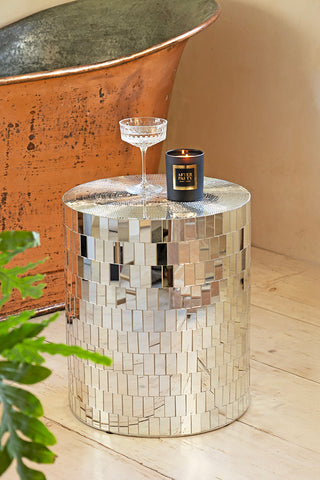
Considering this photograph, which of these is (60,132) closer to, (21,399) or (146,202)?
(146,202)

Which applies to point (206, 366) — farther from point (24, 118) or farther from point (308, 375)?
point (24, 118)

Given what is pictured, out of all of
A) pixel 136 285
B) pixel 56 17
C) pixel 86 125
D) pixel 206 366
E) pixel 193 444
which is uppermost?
pixel 56 17

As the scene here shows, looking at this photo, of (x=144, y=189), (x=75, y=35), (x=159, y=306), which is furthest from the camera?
(x=75, y=35)

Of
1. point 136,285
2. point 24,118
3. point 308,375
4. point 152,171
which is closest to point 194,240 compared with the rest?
point 136,285

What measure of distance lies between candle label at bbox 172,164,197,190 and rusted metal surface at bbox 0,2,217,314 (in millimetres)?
558

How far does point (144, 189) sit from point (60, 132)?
484mm

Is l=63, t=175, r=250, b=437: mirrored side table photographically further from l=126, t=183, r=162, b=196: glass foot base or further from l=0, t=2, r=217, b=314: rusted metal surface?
l=0, t=2, r=217, b=314: rusted metal surface

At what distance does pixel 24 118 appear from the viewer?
187 cm

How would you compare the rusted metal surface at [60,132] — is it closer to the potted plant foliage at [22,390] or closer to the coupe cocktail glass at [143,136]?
the coupe cocktail glass at [143,136]

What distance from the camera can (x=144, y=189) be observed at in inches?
61.4

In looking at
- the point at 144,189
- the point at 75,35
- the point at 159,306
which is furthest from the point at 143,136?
the point at 75,35

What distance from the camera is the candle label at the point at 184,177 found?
1.44m

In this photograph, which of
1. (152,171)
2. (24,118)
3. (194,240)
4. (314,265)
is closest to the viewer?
(194,240)

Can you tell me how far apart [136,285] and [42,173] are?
2.23ft
